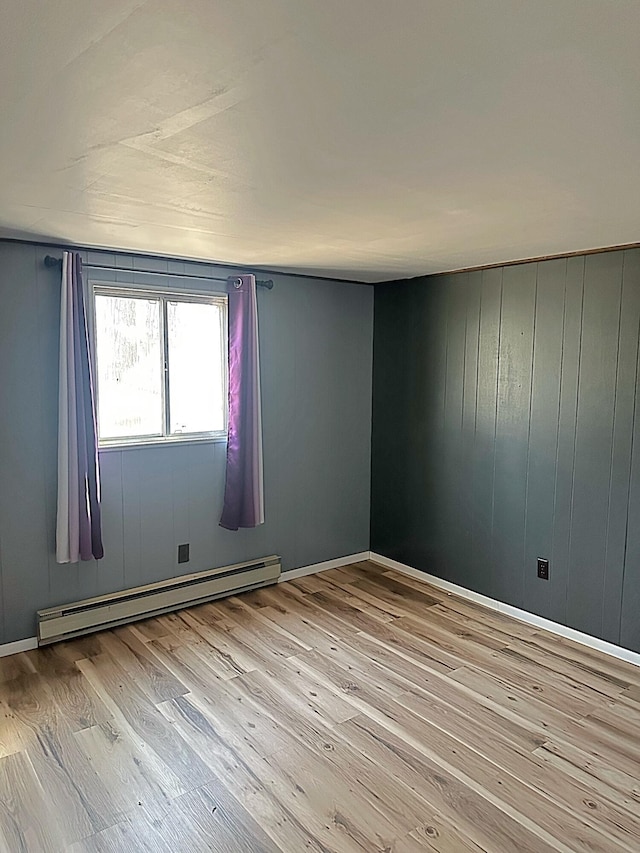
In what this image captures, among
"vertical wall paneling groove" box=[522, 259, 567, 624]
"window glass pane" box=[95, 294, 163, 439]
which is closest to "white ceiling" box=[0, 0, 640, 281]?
"vertical wall paneling groove" box=[522, 259, 567, 624]

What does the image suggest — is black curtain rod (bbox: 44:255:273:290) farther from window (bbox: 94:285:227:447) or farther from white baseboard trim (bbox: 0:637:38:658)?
white baseboard trim (bbox: 0:637:38:658)

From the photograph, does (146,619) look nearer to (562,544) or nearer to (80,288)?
(80,288)

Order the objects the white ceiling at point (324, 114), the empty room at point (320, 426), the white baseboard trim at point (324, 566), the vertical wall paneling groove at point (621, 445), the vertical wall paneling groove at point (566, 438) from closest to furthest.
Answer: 1. the white ceiling at point (324, 114)
2. the empty room at point (320, 426)
3. the vertical wall paneling groove at point (621, 445)
4. the vertical wall paneling groove at point (566, 438)
5. the white baseboard trim at point (324, 566)

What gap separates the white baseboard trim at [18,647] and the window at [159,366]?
1.15 metres

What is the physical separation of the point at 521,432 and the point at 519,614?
1.14 meters

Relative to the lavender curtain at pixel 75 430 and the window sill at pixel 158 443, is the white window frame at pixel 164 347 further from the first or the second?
Result: the lavender curtain at pixel 75 430

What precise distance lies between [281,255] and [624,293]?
1.85 metres

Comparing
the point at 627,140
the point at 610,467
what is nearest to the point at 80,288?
the point at 627,140

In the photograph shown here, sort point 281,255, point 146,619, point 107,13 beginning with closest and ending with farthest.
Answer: point 107,13
point 281,255
point 146,619

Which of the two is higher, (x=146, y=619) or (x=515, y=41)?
(x=515, y=41)

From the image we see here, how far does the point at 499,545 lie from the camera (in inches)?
155

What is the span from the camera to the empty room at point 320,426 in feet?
4.31

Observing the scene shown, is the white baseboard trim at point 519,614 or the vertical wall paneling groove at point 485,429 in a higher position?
the vertical wall paneling groove at point 485,429

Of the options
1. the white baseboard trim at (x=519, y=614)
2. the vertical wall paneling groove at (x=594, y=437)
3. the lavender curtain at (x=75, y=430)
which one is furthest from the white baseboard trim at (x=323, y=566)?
the vertical wall paneling groove at (x=594, y=437)
